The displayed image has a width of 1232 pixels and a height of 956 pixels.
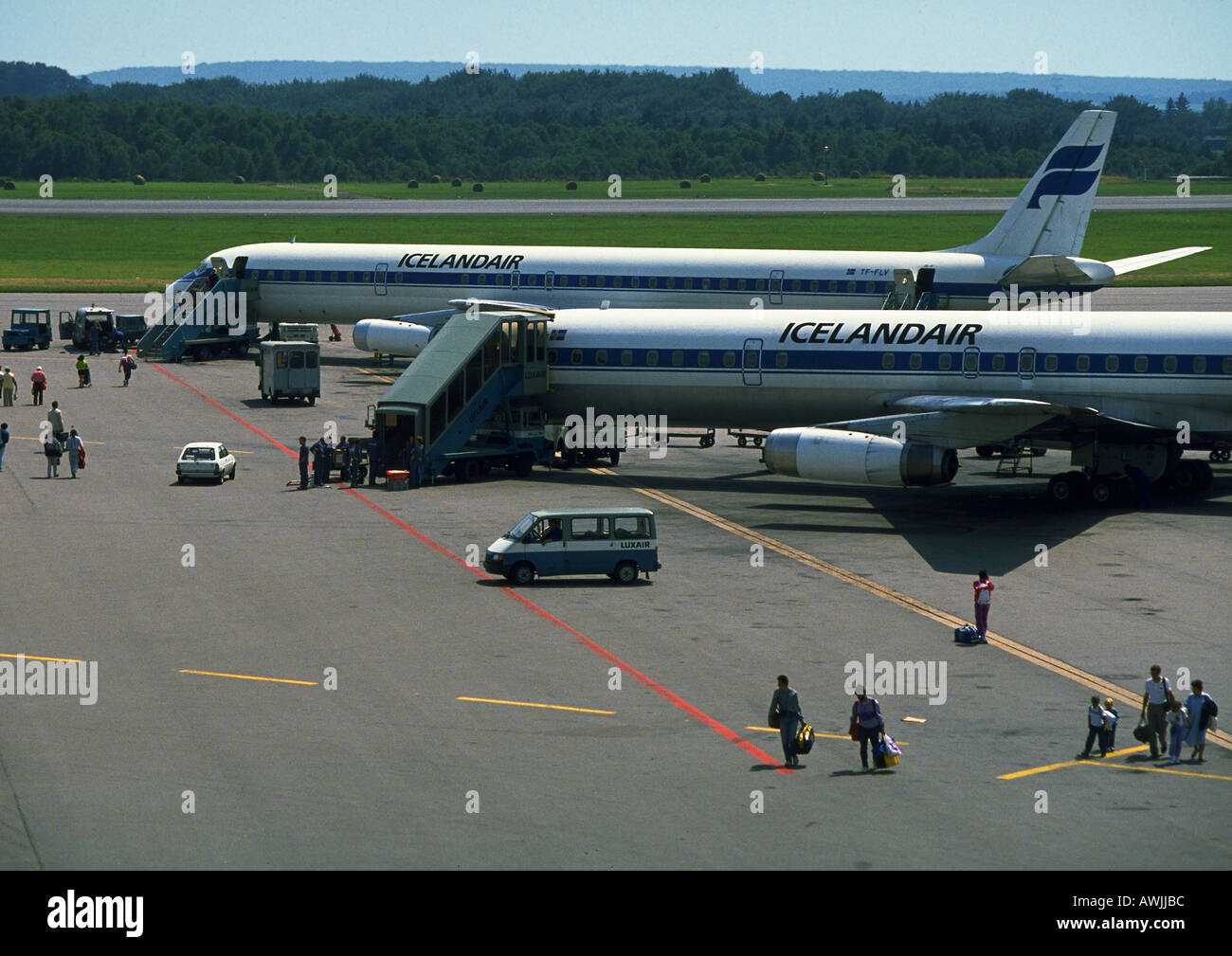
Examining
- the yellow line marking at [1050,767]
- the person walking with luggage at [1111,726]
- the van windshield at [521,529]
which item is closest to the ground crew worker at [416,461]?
the van windshield at [521,529]

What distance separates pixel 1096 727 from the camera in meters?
29.6

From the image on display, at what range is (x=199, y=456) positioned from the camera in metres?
56.8

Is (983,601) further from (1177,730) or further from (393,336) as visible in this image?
(393,336)

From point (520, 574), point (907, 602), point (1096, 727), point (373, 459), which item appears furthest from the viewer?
point (373, 459)

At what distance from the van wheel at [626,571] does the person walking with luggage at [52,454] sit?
80.1ft

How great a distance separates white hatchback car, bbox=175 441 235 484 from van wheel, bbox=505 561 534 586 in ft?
57.8

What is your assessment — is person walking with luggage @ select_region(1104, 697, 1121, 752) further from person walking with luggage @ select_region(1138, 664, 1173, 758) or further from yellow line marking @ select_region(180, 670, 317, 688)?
yellow line marking @ select_region(180, 670, 317, 688)

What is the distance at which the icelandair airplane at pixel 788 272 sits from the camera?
78.1 m

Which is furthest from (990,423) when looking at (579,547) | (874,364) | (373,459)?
(373,459)

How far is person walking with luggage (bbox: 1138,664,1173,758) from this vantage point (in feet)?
97.8

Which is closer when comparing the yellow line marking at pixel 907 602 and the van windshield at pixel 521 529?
the yellow line marking at pixel 907 602

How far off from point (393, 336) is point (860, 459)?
33.5 m

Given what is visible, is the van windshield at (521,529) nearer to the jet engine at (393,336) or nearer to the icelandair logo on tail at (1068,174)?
the jet engine at (393,336)
